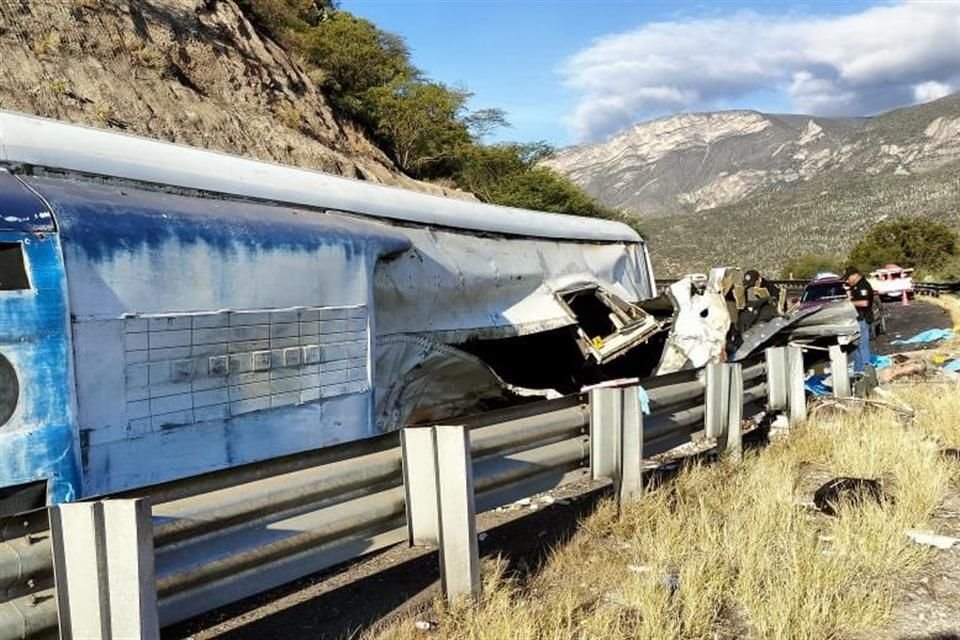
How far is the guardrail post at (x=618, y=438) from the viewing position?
16.2ft

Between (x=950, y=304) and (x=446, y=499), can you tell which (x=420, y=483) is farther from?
(x=950, y=304)

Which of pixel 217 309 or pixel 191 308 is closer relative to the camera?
pixel 191 308

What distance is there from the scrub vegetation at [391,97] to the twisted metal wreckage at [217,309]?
20651 millimetres

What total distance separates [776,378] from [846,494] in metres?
2.50

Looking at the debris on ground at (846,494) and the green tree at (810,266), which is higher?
the green tree at (810,266)

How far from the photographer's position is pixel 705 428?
630 centimetres

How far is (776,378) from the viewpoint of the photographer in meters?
7.60

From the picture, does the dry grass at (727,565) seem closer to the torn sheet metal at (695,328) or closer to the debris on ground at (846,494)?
the debris on ground at (846,494)

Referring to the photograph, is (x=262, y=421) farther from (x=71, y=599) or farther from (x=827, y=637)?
(x=827, y=637)

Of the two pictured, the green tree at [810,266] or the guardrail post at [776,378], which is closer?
the guardrail post at [776,378]

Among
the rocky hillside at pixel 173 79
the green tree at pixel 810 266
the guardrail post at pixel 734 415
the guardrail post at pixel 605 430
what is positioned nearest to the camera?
the guardrail post at pixel 605 430

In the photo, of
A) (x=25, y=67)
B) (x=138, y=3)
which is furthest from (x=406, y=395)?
(x=138, y=3)

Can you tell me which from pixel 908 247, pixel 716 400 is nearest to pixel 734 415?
pixel 716 400

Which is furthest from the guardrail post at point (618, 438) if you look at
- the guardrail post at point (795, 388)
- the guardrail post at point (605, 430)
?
the guardrail post at point (795, 388)
